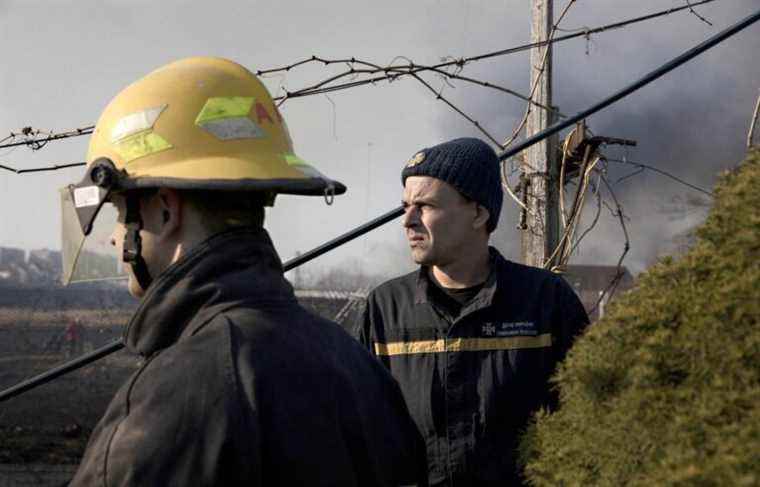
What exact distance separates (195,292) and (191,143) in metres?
0.33

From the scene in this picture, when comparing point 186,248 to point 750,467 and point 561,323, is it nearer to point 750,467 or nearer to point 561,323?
point 750,467

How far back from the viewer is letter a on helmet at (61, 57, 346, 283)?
6.23 ft

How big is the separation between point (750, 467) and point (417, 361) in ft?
6.53

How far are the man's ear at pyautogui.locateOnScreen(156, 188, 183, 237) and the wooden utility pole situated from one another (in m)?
3.44

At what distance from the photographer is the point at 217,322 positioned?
5.68 feet

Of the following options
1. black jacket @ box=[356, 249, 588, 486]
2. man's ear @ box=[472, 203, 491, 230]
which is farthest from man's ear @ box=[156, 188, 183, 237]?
man's ear @ box=[472, 203, 491, 230]

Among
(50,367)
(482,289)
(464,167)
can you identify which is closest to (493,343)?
(482,289)

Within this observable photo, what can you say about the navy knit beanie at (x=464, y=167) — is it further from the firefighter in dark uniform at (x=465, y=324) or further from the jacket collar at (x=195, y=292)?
the jacket collar at (x=195, y=292)

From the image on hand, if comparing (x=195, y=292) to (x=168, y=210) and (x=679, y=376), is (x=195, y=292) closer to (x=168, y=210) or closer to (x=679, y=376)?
(x=168, y=210)

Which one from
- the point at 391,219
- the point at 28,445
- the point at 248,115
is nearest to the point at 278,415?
the point at 248,115

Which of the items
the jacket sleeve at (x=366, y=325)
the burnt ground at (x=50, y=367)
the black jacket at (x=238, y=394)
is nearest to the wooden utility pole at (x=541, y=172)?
the jacket sleeve at (x=366, y=325)

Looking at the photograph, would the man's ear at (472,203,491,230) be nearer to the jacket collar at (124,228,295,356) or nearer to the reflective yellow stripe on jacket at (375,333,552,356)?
the reflective yellow stripe on jacket at (375,333,552,356)

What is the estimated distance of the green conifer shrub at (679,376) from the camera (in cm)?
133

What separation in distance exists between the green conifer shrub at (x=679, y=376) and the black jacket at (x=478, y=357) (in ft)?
4.29
